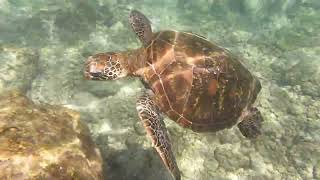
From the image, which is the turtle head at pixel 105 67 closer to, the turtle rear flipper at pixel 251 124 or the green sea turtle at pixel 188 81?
the green sea turtle at pixel 188 81

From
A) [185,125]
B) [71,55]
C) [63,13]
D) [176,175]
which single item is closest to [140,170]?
[185,125]

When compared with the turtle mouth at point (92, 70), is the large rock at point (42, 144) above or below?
above

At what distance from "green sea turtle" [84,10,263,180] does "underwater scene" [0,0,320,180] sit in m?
0.01

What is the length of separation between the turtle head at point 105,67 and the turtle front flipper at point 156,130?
54cm

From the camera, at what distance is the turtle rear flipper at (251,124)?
14.1 ft

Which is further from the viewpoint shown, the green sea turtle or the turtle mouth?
the turtle mouth

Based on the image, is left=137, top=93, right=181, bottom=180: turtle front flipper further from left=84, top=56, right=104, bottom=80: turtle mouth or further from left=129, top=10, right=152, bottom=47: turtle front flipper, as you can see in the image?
left=129, top=10, right=152, bottom=47: turtle front flipper

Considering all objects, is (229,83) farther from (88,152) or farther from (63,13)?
(63,13)

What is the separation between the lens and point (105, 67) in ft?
13.8

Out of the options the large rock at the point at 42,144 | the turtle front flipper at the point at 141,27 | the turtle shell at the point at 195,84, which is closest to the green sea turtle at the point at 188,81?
the turtle shell at the point at 195,84

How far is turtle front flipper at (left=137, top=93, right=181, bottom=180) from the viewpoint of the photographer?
3215mm

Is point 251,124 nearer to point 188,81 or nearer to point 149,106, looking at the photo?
point 188,81

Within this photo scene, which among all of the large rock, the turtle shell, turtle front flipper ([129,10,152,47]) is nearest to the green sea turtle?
the turtle shell

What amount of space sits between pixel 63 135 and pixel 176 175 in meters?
1.12
